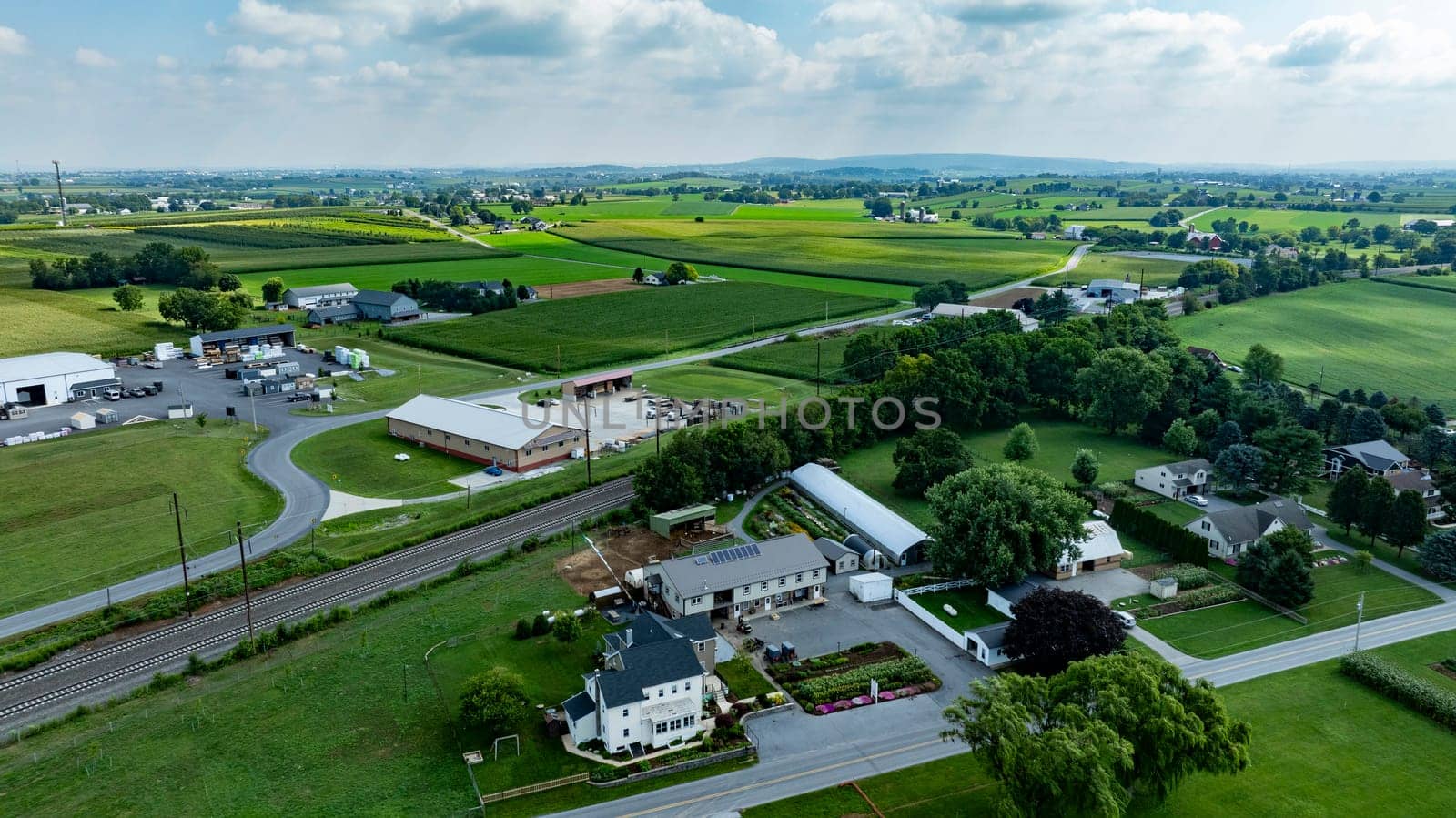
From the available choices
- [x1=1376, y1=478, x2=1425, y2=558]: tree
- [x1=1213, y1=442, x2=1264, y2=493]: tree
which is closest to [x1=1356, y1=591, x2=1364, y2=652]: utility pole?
[x1=1376, y1=478, x2=1425, y2=558]: tree

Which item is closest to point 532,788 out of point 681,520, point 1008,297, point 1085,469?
point 681,520

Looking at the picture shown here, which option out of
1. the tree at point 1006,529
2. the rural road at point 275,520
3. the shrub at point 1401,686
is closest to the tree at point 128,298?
the rural road at point 275,520

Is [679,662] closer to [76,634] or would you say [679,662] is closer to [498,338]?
[76,634]

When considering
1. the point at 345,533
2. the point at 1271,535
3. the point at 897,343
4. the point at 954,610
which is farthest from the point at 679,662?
the point at 897,343

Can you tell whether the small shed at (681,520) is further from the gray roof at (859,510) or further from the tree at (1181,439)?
the tree at (1181,439)

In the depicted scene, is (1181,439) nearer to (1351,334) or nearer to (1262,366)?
(1262,366)
